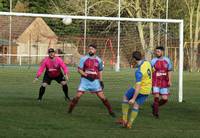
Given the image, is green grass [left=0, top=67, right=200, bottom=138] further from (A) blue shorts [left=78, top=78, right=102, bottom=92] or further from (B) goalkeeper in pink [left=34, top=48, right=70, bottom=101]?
(A) blue shorts [left=78, top=78, right=102, bottom=92]

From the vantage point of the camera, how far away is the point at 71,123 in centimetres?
1423

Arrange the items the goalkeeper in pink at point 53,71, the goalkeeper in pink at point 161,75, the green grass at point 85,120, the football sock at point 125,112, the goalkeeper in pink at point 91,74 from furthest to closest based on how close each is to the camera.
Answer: the goalkeeper in pink at point 53,71, the goalkeeper in pink at point 161,75, the goalkeeper in pink at point 91,74, the football sock at point 125,112, the green grass at point 85,120

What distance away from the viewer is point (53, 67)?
67.9 feet

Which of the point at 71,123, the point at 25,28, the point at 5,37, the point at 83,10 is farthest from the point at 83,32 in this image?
the point at 71,123

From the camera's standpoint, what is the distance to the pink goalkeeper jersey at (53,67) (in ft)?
67.2

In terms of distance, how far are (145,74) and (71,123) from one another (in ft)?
6.74

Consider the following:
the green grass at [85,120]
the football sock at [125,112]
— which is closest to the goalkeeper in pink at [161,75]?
the green grass at [85,120]

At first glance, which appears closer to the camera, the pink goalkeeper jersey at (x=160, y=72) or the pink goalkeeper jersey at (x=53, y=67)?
the pink goalkeeper jersey at (x=160, y=72)

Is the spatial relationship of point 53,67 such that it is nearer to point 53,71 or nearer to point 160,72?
point 53,71

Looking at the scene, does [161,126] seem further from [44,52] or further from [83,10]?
[44,52]

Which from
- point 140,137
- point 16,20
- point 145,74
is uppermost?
point 16,20

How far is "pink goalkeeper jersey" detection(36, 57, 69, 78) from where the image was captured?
20.5 meters

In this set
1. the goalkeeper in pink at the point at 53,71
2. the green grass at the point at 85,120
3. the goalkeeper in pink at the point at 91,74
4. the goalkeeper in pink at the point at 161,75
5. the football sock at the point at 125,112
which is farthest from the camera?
the goalkeeper in pink at the point at 53,71

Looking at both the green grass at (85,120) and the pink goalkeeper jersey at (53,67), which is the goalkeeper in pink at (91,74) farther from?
the pink goalkeeper jersey at (53,67)
